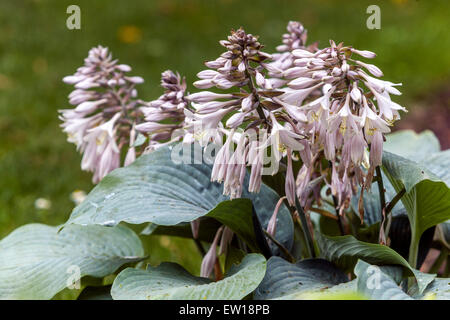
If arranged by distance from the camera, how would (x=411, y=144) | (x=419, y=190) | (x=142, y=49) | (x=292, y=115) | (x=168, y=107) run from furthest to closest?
1. (x=142, y=49)
2. (x=411, y=144)
3. (x=168, y=107)
4. (x=419, y=190)
5. (x=292, y=115)

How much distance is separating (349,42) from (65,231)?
4.63 m

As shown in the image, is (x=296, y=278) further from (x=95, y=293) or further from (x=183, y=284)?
(x=95, y=293)

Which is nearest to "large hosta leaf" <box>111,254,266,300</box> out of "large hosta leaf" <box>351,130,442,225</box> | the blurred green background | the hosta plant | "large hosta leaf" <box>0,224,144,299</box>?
the hosta plant

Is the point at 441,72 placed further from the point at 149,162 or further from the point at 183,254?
the point at 149,162

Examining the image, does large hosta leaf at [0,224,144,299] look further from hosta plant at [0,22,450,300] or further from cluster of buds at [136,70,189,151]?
cluster of buds at [136,70,189,151]

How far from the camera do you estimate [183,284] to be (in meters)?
1.99

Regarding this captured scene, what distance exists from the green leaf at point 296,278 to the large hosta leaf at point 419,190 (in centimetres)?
32

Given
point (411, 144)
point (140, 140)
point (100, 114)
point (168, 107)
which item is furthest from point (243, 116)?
point (411, 144)

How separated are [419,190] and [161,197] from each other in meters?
0.85

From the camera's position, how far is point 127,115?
2.53 m

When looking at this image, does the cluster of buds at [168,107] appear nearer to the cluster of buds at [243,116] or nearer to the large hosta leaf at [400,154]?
the cluster of buds at [243,116]

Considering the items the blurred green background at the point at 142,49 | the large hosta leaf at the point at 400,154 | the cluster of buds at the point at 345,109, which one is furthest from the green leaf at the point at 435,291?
the blurred green background at the point at 142,49

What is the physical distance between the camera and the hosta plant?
184 centimetres
